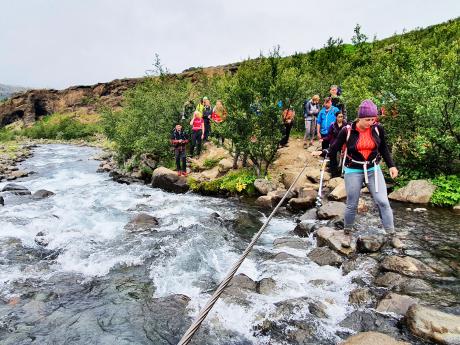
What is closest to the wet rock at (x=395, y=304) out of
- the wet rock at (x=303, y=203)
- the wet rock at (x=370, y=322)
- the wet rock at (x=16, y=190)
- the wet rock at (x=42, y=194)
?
the wet rock at (x=370, y=322)

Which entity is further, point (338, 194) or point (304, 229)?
point (338, 194)

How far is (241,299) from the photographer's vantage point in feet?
18.6

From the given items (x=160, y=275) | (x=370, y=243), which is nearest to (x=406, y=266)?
(x=370, y=243)

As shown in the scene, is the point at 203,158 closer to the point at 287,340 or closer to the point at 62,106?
the point at 287,340

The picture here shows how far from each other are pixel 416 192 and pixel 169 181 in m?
9.37

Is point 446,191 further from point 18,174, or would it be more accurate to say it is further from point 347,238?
point 18,174

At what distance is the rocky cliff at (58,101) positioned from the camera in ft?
253

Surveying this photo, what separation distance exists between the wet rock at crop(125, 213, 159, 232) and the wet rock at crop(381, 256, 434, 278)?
6.14m

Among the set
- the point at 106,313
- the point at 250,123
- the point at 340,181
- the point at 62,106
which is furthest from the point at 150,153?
the point at 62,106

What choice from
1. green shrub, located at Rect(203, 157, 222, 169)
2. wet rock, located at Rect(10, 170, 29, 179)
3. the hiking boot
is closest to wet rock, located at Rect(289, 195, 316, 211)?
the hiking boot

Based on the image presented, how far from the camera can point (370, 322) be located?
4.87 metres

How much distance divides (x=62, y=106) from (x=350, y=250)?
85.9 meters

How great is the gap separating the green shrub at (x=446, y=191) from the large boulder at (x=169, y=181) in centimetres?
913

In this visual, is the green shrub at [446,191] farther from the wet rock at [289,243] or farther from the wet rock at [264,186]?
the wet rock at [264,186]
